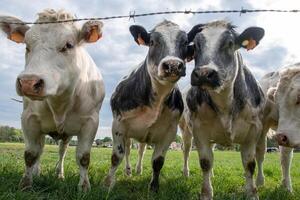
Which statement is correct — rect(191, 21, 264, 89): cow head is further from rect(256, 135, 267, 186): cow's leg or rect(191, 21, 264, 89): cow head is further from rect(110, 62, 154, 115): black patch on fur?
rect(256, 135, 267, 186): cow's leg

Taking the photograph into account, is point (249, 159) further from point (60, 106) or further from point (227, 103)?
point (60, 106)

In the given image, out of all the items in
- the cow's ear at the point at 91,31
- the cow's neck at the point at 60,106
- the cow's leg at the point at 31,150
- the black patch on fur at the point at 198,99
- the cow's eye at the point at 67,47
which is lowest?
the cow's leg at the point at 31,150

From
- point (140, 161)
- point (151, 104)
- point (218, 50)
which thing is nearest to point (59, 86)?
point (151, 104)

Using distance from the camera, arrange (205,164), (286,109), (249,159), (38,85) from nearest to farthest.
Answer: (38,85) → (286,109) → (205,164) → (249,159)

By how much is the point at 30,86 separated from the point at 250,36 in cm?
349

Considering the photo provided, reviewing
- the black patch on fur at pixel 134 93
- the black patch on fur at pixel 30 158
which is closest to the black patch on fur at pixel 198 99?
the black patch on fur at pixel 134 93

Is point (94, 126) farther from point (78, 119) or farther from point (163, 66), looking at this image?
point (163, 66)

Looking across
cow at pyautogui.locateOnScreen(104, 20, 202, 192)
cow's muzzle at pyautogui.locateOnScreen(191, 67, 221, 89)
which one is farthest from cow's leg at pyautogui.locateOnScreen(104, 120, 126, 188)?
cow's muzzle at pyautogui.locateOnScreen(191, 67, 221, 89)

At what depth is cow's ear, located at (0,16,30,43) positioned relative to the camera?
6.68 meters

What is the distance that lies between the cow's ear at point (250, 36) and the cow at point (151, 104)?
87 centimetres

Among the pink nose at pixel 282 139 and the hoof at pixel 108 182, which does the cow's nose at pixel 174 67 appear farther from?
the hoof at pixel 108 182

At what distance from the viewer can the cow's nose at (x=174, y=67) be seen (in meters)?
6.55

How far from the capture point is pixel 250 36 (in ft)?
23.3

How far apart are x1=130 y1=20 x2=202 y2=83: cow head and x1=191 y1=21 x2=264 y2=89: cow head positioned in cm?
31
